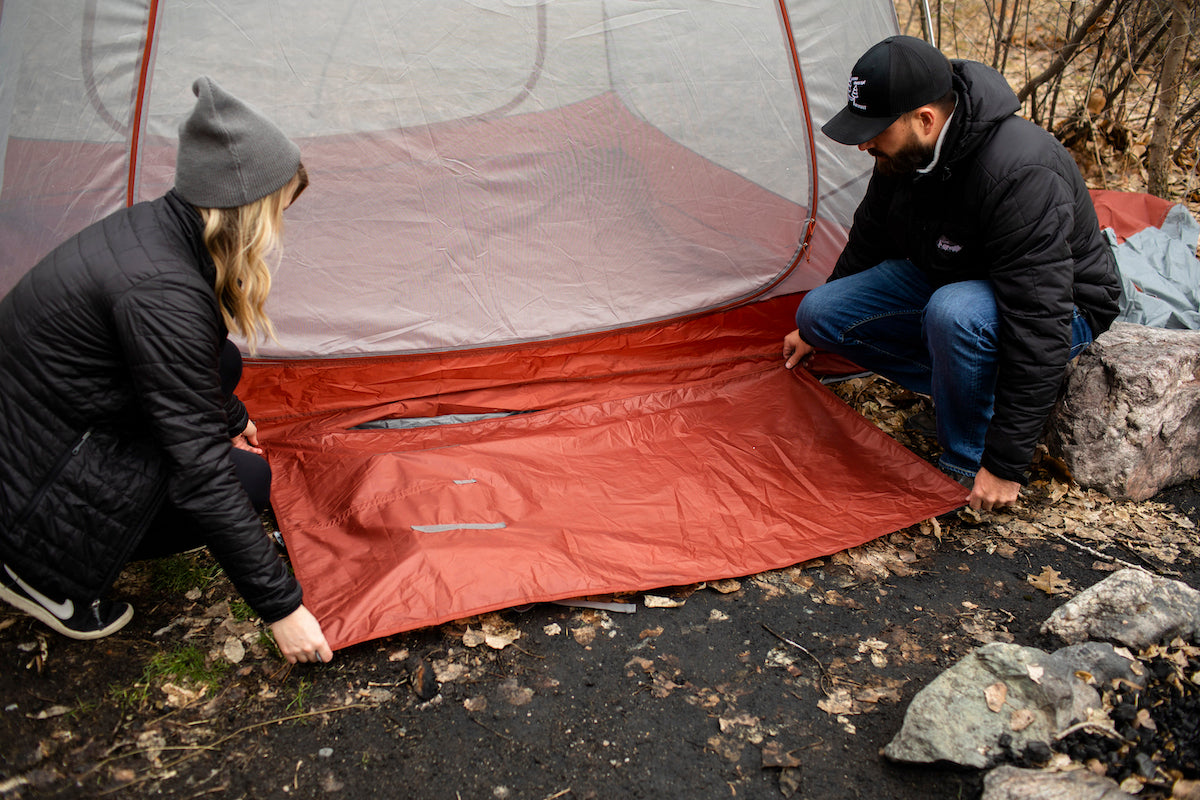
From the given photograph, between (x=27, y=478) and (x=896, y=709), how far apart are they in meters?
1.82

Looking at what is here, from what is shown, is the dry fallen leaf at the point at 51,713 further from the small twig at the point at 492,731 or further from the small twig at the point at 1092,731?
the small twig at the point at 1092,731

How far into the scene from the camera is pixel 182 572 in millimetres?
2152

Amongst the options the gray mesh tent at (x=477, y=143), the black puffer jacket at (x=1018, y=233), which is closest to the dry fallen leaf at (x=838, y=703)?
the black puffer jacket at (x=1018, y=233)

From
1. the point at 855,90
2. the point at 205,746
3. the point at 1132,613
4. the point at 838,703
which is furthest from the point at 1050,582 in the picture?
the point at 205,746

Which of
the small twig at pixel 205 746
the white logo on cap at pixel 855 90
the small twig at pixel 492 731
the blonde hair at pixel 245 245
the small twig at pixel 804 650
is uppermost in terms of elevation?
the white logo on cap at pixel 855 90

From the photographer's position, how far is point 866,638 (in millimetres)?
2014

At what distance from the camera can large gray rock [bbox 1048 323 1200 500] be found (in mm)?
2459

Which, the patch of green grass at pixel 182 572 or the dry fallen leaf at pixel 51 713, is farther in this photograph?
the patch of green grass at pixel 182 572

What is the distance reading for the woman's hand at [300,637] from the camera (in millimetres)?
1694

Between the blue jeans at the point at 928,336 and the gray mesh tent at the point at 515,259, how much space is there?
0.19m

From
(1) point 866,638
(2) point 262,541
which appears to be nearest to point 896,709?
(1) point 866,638

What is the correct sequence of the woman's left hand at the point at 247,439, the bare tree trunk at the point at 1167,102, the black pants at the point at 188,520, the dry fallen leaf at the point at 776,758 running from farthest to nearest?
the bare tree trunk at the point at 1167,102, the woman's left hand at the point at 247,439, the black pants at the point at 188,520, the dry fallen leaf at the point at 776,758

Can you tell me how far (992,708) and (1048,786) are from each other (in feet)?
0.65

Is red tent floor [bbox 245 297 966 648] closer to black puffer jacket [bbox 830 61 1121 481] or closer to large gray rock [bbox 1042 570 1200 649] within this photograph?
black puffer jacket [bbox 830 61 1121 481]
